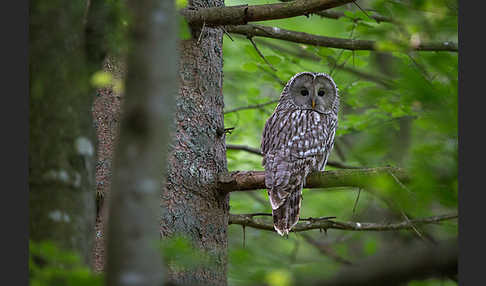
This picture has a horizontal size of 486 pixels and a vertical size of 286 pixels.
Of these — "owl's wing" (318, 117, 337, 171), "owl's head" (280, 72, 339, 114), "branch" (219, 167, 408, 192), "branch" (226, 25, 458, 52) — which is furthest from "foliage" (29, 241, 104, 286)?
"owl's head" (280, 72, 339, 114)

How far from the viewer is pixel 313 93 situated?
227 inches

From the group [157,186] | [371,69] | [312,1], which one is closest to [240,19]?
[312,1]

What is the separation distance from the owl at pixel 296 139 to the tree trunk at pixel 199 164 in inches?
19.7

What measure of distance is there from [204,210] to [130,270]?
7.68 ft

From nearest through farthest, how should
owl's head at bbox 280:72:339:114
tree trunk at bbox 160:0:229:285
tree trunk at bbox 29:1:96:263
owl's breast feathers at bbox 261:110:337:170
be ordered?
1. tree trunk at bbox 29:1:96:263
2. tree trunk at bbox 160:0:229:285
3. owl's breast feathers at bbox 261:110:337:170
4. owl's head at bbox 280:72:339:114

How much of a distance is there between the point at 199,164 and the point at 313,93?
217cm

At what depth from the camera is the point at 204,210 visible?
3.90m

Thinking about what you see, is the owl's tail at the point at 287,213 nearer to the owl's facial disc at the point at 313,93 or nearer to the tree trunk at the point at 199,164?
the tree trunk at the point at 199,164

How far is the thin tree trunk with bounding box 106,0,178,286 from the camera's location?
1572 millimetres

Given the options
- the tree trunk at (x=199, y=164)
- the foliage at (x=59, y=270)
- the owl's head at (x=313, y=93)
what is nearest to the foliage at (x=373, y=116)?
the owl's head at (x=313, y=93)

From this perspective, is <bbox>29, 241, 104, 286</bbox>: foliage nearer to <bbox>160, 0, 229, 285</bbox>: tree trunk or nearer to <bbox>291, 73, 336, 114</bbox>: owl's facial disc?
<bbox>160, 0, 229, 285</bbox>: tree trunk

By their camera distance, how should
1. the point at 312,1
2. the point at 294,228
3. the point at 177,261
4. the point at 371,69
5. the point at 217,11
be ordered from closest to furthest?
the point at 177,261, the point at 312,1, the point at 217,11, the point at 294,228, the point at 371,69

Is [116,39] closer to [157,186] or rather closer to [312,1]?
[157,186]

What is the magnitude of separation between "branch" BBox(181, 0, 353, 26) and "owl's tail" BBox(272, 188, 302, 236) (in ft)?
5.51
